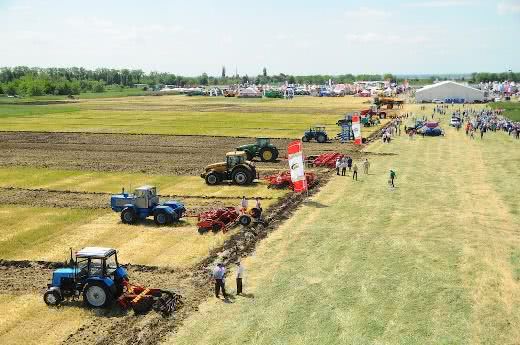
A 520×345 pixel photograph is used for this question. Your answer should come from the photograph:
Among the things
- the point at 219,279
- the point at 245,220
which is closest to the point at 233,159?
the point at 245,220

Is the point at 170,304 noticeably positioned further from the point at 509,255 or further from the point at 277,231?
the point at 509,255

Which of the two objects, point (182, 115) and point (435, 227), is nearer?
point (435, 227)

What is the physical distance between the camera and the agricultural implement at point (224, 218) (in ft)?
85.5

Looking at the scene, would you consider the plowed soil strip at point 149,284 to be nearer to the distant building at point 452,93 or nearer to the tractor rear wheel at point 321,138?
the tractor rear wheel at point 321,138

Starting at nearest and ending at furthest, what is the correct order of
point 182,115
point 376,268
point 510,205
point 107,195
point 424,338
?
point 424,338, point 376,268, point 510,205, point 107,195, point 182,115

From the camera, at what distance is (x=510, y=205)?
30750 mm

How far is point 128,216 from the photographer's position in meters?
27.0

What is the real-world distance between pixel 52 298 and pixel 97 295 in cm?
144

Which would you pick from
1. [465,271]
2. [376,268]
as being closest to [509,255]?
[465,271]

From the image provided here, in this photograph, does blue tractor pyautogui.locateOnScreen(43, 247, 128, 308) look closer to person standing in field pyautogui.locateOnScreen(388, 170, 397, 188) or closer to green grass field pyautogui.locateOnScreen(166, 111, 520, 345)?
green grass field pyautogui.locateOnScreen(166, 111, 520, 345)

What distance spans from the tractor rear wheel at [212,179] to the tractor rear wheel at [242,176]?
106 cm

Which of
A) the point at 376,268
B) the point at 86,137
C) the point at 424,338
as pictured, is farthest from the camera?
the point at 86,137

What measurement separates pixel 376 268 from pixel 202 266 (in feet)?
20.5

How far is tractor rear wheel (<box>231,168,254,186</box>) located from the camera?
36344 millimetres
